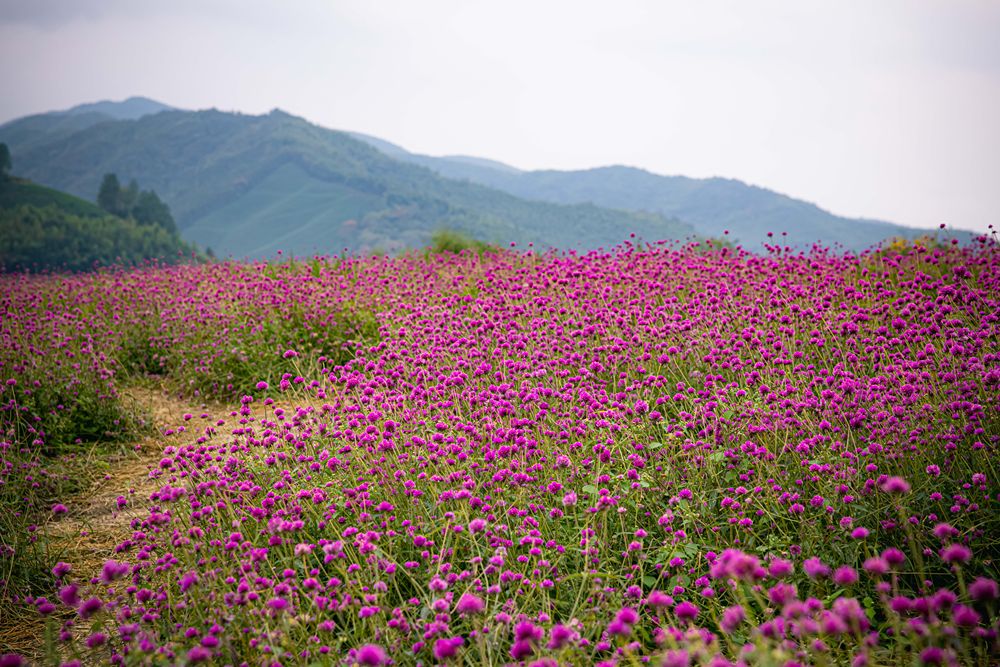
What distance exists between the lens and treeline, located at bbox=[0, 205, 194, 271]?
5088 centimetres

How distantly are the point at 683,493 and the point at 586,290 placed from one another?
3.69 m

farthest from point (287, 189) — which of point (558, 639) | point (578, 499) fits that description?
point (558, 639)

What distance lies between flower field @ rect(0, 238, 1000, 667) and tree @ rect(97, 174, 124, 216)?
8782 cm

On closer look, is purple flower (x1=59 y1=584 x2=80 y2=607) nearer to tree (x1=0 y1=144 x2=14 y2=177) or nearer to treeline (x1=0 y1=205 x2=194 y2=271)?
treeline (x1=0 y1=205 x2=194 y2=271)

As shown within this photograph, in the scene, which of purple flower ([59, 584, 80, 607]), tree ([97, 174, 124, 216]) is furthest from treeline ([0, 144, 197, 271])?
purple flower ([59, 584, 80, 607])

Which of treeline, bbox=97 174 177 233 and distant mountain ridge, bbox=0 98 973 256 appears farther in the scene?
distant mountain ridge, bbox=0 98 973 256

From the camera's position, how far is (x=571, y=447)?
11.8ft

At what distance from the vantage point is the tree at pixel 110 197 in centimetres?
7850

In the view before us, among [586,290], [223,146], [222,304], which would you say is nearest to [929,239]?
[586,290]

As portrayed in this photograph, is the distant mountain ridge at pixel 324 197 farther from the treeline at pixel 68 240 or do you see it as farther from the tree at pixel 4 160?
the tree at pixel 4 160

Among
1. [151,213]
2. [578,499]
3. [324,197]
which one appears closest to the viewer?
[578,499]

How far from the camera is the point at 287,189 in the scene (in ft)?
484

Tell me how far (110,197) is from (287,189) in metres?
70.4

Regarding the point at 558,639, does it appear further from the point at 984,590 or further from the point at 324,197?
the point at 324,197
